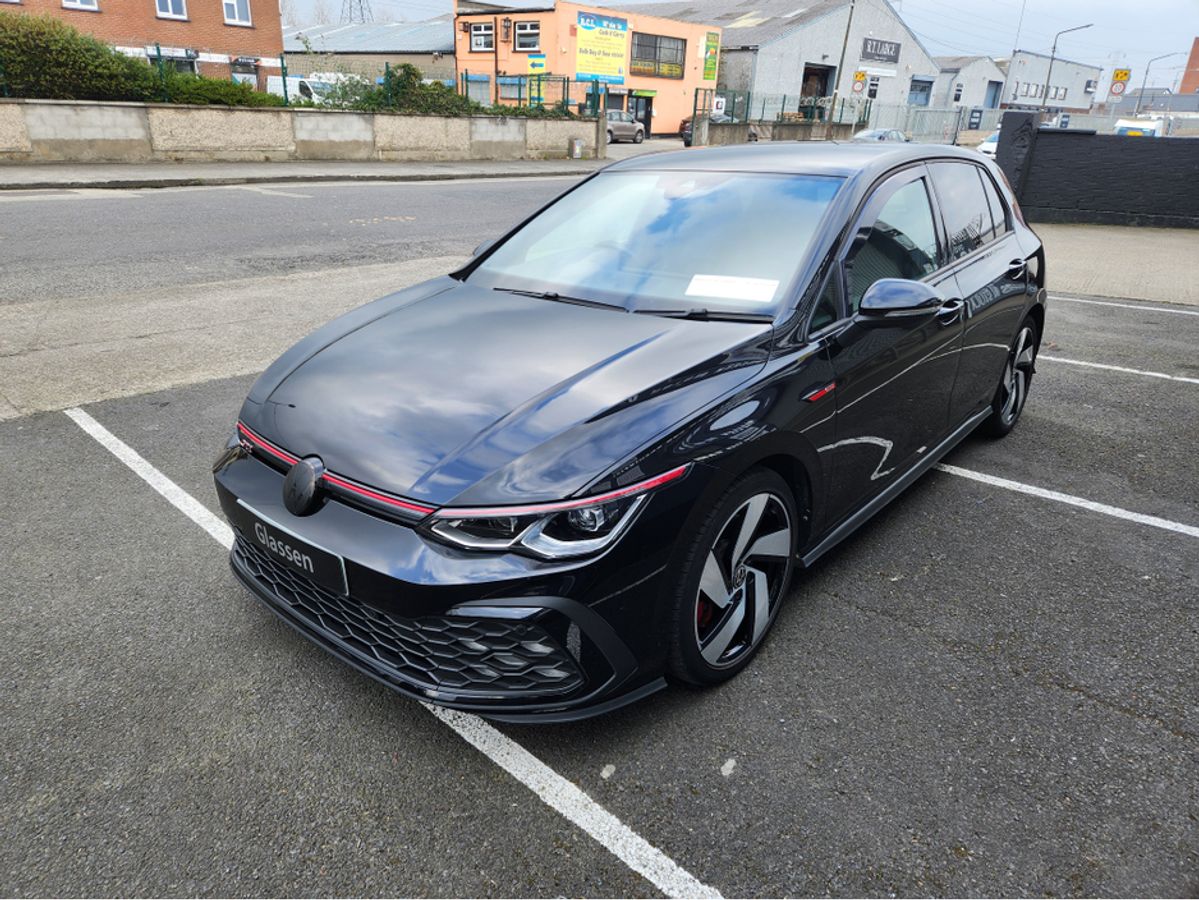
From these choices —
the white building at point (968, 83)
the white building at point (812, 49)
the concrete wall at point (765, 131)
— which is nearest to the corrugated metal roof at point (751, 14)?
the white building at point (812, 49)

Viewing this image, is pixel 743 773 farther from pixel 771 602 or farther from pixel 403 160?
pixel 403 160

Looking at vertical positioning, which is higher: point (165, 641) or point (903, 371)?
point (903, 371)

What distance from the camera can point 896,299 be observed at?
294cm

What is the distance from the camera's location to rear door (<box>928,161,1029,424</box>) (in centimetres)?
383

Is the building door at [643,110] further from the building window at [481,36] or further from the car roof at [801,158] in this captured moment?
the car roof at [801,158]

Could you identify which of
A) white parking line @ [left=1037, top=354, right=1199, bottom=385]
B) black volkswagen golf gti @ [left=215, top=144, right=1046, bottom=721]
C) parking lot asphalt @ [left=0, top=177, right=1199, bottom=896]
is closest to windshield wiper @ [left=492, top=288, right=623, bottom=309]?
black volkswagen golf gti @ [left=215, top=144, right=1046, bottom=721]

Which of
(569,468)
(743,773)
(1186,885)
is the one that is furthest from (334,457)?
(1186,885)

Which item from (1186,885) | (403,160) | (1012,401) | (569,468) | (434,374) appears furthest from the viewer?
(403,160)

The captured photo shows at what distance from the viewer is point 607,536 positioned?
2123 mm

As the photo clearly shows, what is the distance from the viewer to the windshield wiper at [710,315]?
279 centimetres

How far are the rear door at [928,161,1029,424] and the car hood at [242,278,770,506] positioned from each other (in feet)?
5.52

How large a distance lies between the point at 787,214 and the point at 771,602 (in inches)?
57.9

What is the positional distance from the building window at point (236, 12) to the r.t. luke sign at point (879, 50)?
46.9 metres

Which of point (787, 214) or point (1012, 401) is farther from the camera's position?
point (1012, 401)
